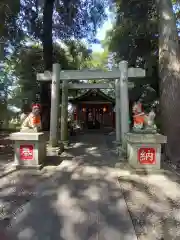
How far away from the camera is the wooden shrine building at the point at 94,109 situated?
18.2 meters

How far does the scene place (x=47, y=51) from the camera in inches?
527

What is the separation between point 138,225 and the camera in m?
2.91

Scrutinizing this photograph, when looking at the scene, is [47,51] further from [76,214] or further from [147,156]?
[76,214]

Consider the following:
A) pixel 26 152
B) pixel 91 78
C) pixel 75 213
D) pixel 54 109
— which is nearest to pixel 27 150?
pixel 26 152

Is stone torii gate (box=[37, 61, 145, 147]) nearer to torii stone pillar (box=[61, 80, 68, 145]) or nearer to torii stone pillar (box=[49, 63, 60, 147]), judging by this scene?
torii stone pillar (box=[49, 63, 60, 147])

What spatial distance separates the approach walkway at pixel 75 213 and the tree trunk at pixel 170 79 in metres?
3.05

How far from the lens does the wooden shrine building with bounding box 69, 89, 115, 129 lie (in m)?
18.2

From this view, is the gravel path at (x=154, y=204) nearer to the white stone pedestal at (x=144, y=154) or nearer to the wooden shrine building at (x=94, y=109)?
the white stone pedestal at (x=144, y=154)

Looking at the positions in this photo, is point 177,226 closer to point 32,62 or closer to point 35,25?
point 35,25

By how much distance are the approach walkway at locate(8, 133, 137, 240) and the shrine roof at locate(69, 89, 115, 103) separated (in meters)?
→ 13.5

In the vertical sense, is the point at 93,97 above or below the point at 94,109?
above

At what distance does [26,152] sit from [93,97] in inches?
531

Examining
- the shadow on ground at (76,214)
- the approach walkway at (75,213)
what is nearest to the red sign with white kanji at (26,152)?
the approach walkway at (75,213)

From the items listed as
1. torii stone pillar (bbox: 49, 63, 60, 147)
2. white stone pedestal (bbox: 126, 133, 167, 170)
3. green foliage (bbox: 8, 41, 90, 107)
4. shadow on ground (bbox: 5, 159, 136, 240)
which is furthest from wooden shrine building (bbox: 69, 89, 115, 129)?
shadow on ground (bbox: 5, 159, 136, 240)
